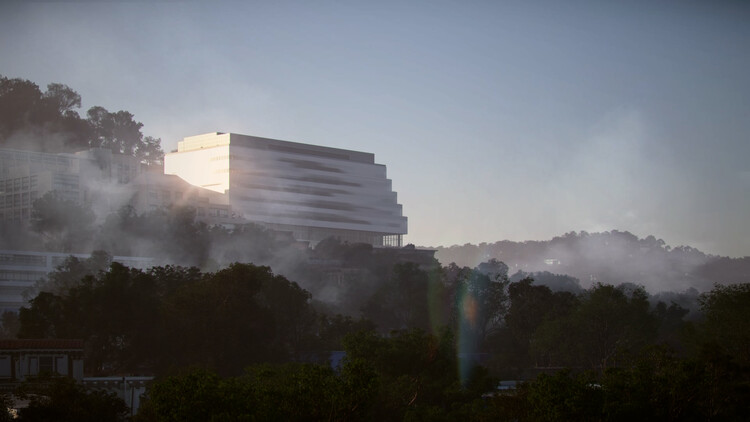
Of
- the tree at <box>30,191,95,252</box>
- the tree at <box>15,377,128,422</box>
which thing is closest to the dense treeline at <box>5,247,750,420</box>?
the tree at <box>15,377,128,422</box>

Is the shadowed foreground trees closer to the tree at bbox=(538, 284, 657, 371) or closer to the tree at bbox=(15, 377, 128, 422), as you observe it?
Result: the tree at bbox=(538, 284, 657, 371)

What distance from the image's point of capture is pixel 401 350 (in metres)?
67.1

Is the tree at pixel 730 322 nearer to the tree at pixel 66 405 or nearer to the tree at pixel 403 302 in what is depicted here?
the tree at pixel 66 405

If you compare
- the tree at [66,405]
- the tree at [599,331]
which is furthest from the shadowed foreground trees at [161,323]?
the tree at [66,405]

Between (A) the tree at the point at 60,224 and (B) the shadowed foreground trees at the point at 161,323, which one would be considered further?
(A) the tree at the point at 60,224

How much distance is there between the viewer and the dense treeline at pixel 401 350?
51031 millimetres

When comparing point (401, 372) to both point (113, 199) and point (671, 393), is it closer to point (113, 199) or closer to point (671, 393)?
point (671, 393)

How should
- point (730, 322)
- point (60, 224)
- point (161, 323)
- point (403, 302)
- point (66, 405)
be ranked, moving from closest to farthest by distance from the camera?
point (66, 405) → point (161, 323) → point (730, 322) → point (403, 302) → point (60, 224)

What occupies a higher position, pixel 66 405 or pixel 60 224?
pixel 60 224

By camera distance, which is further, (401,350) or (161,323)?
(161,323)

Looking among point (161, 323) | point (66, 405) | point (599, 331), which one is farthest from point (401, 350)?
point (599, 331)

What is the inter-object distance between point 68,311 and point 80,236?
91.2m

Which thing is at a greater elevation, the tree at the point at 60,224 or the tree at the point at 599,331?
the tree at the point at 60,224

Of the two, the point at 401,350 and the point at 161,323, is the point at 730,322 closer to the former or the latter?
the point at 401,350
